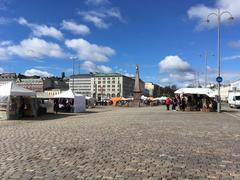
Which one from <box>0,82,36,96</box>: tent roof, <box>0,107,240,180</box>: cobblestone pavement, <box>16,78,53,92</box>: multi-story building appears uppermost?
<box>16,78,53,92</box>: multi-story building

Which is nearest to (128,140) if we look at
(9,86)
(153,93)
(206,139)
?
(206,139)

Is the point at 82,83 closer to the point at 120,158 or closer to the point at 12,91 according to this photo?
the point at 12,91

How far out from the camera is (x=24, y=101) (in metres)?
29.3

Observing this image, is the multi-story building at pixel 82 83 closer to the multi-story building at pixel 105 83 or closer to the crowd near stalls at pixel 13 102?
the multi-story building at pixel 105 83

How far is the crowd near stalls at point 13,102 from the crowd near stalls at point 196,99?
1802 cm

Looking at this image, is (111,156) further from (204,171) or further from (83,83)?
(83,83)

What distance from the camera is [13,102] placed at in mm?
26609

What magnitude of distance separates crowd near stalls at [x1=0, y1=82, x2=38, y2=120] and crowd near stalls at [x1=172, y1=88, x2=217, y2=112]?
18.0 metres

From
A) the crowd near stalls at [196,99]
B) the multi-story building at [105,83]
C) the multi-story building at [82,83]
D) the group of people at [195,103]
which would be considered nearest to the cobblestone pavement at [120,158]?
the crowd near stalls at [196,99]

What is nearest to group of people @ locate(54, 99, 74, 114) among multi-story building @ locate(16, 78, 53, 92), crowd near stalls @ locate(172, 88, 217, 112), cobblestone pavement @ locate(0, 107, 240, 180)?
Answer: crowd near stalls @ locate(172, 88, 217, 112)

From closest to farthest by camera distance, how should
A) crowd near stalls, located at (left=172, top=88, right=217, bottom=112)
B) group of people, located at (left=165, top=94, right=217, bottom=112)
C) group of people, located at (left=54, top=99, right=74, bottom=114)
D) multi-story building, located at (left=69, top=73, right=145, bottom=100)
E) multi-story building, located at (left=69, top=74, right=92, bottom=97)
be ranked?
group of people, located at (left=54, top=99, right=74, bottom=114) < crowd near stalls, located at (left=172, top=88, right=217, bottom=112) < group of people, located at (left=165, top=94, right=217, bottom=112) < multi-story building, located at (left=69, top=73, right=145, bottom=100) < multi-story building, located at (left=69, top=74, right=92, bottom=97)

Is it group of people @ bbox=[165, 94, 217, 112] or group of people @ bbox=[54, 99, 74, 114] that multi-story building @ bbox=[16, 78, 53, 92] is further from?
group of people @ bbox=[165, 94, 217, 112]

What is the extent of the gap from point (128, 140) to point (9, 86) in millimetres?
16968

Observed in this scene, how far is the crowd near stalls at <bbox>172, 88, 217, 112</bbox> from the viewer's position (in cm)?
3919
